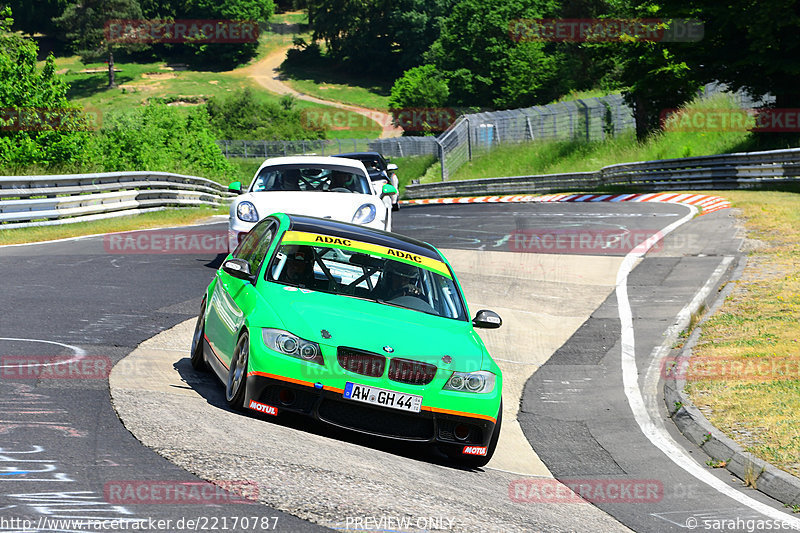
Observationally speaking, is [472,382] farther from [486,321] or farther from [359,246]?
[359,246]

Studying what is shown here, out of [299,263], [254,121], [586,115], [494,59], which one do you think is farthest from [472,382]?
[254,121]

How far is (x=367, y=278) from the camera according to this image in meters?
8.56

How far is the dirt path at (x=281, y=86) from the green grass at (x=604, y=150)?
5789 centimetres

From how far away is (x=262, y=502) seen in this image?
5.45 m

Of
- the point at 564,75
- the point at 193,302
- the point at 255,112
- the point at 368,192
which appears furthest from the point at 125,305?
the point at 255,112

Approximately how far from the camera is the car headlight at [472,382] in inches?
287

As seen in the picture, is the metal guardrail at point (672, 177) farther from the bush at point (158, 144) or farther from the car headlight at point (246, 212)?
the car headlight at point (246, 212)

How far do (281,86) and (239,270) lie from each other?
427 ft

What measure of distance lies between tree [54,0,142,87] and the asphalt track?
403 ft

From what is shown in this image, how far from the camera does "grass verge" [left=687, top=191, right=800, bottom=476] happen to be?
28.0 ft

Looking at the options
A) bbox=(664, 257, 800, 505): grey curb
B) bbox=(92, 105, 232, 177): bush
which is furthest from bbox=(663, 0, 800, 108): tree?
bbox=(664, 257, 800, 505): grey curb

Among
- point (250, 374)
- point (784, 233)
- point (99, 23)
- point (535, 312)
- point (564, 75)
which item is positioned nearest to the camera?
point (250, 374)

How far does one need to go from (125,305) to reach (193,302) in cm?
96

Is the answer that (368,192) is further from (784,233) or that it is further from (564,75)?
(564,75)
